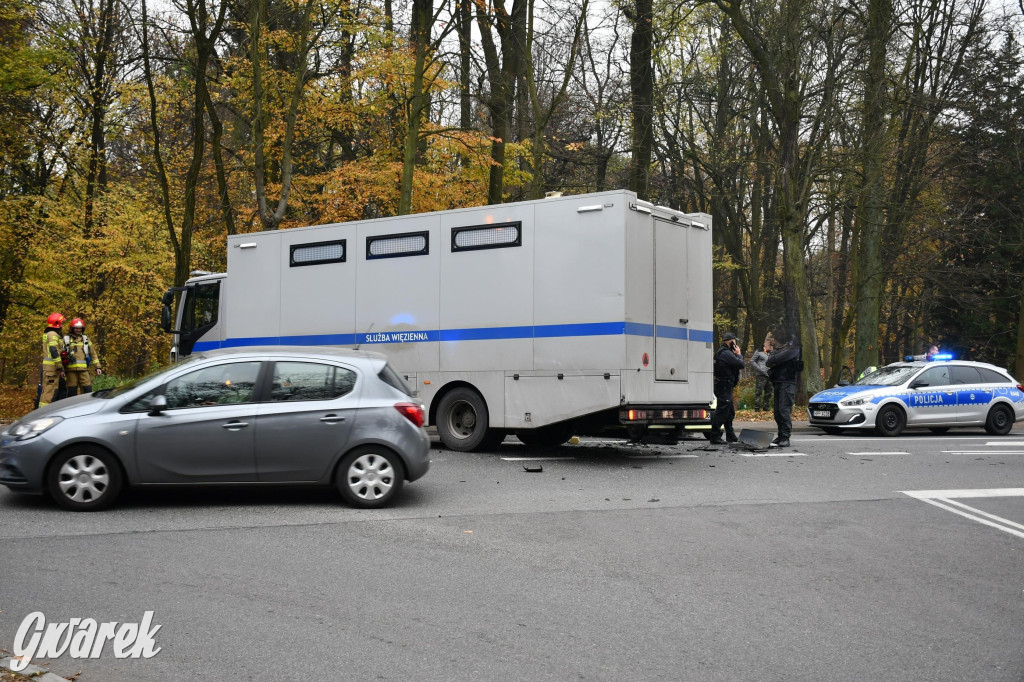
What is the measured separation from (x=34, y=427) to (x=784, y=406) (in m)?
10.9

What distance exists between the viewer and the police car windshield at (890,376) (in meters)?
18.5

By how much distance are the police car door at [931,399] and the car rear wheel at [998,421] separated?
84 centimetres

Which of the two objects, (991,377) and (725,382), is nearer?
(725,382)

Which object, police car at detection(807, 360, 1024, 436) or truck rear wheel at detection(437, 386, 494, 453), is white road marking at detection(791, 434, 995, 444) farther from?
truck rear wheel at detection(437, 386, 494, 453)

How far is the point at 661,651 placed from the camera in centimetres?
495

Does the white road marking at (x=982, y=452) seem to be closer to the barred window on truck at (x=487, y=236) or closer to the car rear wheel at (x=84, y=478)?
the barred window on truck at (x=487, y=236)

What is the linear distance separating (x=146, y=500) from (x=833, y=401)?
13.4m

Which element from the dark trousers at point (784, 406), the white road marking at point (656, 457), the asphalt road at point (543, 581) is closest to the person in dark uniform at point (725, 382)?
the dark trousers at point (784, 406)

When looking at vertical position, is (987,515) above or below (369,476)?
below

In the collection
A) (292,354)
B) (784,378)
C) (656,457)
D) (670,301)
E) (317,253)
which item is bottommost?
(656,457)

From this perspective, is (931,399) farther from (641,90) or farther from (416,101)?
(416,101)

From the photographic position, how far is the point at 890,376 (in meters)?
18.8

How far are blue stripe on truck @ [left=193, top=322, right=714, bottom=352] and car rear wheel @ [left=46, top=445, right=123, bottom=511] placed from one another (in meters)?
5.71

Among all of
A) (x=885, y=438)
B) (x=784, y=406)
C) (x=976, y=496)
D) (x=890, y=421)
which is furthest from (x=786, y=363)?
(x=976, y=496)
